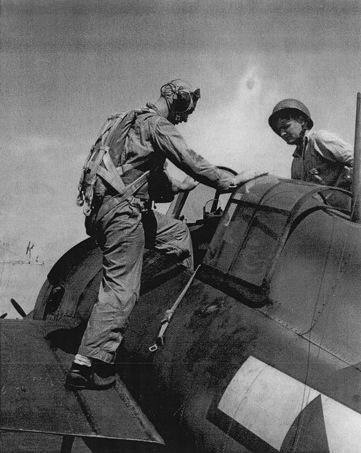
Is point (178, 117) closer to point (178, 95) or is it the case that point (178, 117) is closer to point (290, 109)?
point (178, 95)

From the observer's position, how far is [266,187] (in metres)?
3.61

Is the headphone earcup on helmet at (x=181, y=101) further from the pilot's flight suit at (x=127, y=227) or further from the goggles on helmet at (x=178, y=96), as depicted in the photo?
the pilot's flight suit at (x=127, y=227)

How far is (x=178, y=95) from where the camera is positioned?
13.4ft

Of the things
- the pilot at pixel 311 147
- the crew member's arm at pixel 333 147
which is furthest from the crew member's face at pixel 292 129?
the crew member's arm at pixel 333 147

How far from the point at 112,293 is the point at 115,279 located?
0.33 ft

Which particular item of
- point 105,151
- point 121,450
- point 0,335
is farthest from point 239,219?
point 0,335

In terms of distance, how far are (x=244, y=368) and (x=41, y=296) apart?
3.96m

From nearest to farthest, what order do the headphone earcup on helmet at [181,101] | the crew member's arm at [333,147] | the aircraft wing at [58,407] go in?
the aircraft wing at [58,407], the headphone earcup on helmet at [181,101], the crew member's arm at [333,147]

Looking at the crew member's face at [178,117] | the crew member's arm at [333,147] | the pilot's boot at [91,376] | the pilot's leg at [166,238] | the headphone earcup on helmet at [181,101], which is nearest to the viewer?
the pilot's boot at [91,376]

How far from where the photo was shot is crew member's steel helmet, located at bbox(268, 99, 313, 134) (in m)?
5.23

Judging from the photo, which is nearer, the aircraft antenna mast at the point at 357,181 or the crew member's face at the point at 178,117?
the aircraft antenna mast at the point at 357,181

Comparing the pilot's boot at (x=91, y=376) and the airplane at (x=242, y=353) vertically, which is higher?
the airplane at (x=242, y=353)

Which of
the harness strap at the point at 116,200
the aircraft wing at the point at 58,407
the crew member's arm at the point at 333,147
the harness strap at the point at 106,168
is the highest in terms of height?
the crew member's arm at the point at 333,147

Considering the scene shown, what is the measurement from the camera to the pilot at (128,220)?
3.38 m
